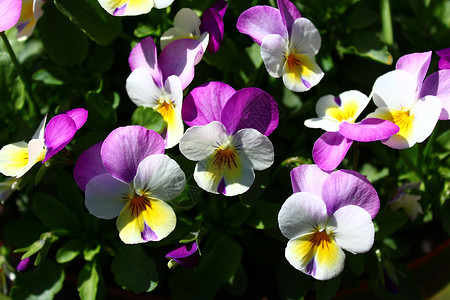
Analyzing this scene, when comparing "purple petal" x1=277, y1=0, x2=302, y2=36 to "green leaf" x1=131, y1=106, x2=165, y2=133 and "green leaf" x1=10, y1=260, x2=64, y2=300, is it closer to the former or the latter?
"green leaf" x1=131, y1=106, x2=165, y2=133

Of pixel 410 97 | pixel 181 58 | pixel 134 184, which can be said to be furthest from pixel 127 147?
pixel 410 97

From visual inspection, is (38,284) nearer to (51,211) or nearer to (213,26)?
(51,211)

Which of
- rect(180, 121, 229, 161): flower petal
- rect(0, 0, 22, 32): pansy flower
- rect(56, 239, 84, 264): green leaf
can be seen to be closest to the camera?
rect(180, 121, 229, 161): flower petal

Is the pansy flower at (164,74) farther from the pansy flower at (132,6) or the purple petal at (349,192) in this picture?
the purple petal at (349,192)

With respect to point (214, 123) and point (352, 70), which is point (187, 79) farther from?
point (352, 70)

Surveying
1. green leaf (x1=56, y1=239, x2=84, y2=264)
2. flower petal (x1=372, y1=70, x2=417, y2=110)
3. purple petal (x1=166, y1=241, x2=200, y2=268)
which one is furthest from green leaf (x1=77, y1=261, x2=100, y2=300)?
flower petal (x1=372, y1=70, x2=417, y2=110)

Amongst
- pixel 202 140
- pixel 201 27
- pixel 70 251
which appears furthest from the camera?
pixel 70 251
